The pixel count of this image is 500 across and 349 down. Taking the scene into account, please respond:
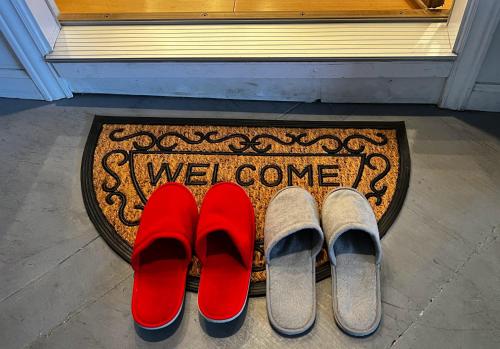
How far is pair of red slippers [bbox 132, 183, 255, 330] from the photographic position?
0.85 metres

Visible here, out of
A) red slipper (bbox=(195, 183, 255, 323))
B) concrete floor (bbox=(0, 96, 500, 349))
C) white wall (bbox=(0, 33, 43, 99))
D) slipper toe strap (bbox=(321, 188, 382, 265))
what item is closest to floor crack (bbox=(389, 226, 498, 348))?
concrete floor (bbox=(0, 96, 500, 349))

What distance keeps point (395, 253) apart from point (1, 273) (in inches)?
38.3

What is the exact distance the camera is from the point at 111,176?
1.12 metres

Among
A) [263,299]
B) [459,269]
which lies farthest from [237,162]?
[459,269]

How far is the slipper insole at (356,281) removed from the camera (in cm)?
85

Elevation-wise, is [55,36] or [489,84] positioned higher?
[55,36]

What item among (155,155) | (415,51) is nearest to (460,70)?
(415,51)

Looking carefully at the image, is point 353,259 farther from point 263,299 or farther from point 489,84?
point 489,84

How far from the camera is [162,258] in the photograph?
92 centimetres

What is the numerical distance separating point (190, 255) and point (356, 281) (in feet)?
1.26

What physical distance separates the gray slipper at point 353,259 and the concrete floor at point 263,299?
3cm

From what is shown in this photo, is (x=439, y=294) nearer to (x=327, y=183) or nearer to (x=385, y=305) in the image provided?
(x=385, y=305)

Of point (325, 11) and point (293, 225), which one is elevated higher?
point (325, 11)

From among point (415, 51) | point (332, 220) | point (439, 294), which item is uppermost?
point (415, 51)
